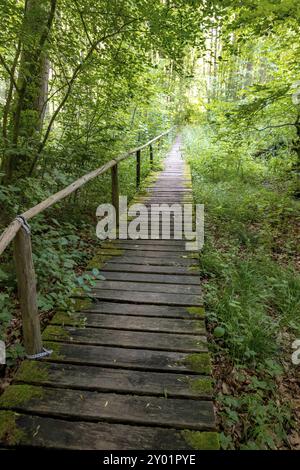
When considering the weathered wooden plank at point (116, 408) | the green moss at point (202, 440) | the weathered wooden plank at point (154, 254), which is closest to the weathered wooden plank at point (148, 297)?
the weathered wooden plank at point (154, 254)

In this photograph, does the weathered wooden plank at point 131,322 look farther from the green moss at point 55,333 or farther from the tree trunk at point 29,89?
the tree trunk at point 29,89

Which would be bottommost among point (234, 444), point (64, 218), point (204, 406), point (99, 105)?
point (234, 444)

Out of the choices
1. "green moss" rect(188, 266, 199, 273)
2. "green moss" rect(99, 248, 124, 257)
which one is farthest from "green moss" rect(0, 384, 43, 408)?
"green moss" rect(99, 248, 124, 257)

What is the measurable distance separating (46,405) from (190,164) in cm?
1207

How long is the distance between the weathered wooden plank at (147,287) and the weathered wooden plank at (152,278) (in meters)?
0.08

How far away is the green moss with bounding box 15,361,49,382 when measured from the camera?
2375 millimetres

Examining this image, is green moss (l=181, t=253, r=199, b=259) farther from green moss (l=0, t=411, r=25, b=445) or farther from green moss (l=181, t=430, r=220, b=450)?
green moss (l=0, t=411, r=25, b=445)

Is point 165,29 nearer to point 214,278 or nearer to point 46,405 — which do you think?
point 214,278

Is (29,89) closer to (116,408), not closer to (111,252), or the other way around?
(111,252)

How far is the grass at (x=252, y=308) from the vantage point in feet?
7.90

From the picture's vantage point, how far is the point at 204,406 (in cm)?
221

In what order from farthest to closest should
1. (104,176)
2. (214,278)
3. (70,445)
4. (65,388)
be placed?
(104,176) < (214,278) < (65,388) < (70,445)

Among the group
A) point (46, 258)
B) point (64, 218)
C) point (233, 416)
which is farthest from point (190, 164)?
point (233, 416)

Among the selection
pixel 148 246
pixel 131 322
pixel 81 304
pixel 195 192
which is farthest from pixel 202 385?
pixel 195 192
